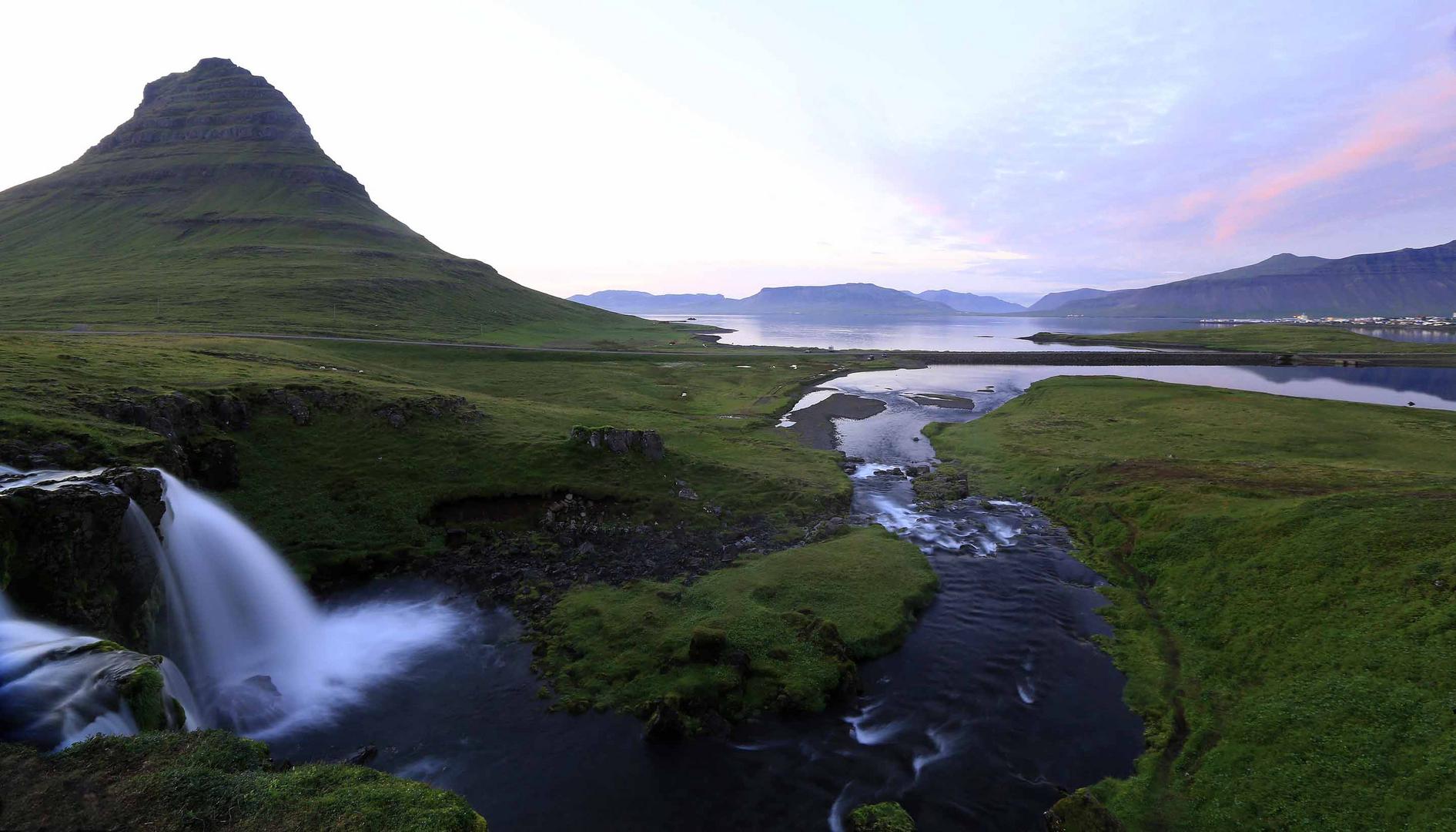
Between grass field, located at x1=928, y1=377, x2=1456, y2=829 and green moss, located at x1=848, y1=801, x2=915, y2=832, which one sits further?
green moss, located at x1=848, y1=801, x2=915, y2=832

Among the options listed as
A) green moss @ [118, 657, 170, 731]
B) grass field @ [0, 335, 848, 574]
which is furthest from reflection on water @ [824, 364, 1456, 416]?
green moss @ [118, 657, 170, 731]

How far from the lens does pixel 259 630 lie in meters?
26.1

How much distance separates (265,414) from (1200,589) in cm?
A: 5862

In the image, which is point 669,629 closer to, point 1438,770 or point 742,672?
point 742,672

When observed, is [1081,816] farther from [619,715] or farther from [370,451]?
[370,451]

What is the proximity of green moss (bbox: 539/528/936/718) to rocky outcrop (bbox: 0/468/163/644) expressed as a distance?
48.9 feet

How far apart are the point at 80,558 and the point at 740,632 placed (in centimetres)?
2419

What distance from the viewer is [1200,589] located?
29.2 metres

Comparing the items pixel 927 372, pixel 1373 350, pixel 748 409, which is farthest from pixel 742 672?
pixel 1373 350

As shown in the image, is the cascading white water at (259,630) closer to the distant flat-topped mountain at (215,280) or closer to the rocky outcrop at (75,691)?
the rocky outcrop at (75,691)

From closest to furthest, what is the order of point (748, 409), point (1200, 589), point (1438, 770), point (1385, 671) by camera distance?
point (1438, 770) < point (1385, 671) < point (1200, 589) < point (748, 409)

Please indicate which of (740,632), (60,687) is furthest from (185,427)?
(740,632)

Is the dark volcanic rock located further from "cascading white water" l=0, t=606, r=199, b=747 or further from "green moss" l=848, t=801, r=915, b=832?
"cascading white water" l=0, t=606, r=199, b=747

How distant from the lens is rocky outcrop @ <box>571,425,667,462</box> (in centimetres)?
4691
